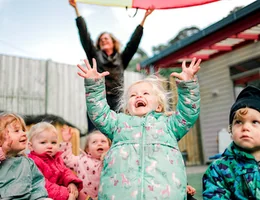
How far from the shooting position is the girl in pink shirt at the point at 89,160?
2592 millimetres

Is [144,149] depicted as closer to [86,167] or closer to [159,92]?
[159,92]

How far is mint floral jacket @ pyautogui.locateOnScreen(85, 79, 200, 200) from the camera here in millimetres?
1514

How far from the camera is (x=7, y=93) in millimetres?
7051

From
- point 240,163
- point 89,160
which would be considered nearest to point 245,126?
point 240,163

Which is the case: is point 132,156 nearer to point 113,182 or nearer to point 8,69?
point 113,182

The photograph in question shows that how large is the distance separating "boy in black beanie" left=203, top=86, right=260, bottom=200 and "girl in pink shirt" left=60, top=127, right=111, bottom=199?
1.16 meters

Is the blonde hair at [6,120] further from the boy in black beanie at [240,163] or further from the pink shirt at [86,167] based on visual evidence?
the boy in black beanie at [240,163]

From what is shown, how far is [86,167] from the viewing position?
2.65m

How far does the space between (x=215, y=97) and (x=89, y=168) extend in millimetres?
6084

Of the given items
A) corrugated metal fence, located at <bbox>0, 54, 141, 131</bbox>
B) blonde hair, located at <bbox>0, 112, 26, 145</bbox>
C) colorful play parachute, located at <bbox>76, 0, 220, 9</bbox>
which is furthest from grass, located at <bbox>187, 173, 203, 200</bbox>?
corrugated metal fence, located at <bbox>0, 54, 141, 131</bbox>

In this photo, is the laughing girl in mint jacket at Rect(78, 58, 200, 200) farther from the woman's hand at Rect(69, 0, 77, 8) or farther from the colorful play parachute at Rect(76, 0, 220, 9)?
the colorful play parachute at Rect(76, 0, 220, 9)

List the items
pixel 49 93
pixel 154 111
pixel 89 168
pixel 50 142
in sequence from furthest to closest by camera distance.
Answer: pixel 49 93
pixel 89 168
pixel 50 142
pixel 154 111

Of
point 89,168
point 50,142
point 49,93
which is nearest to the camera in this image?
point 50,142

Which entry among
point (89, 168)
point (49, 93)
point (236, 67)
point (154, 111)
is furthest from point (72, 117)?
point (154, 111)
